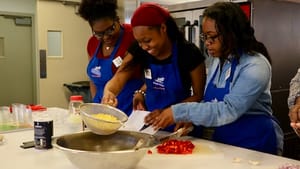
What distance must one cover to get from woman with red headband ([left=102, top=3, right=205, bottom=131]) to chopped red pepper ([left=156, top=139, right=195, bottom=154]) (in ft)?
0.77

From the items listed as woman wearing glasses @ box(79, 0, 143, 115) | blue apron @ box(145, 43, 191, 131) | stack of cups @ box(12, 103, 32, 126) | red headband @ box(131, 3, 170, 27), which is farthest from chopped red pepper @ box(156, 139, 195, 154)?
stack of cups @ box(12, 103, 32, 126)

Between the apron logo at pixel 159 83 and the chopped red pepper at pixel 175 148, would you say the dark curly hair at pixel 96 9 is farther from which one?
the chopped red pepper at pixel 175 148

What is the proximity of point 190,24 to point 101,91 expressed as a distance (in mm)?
1354

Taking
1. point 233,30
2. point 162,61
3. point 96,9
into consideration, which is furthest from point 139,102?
point 233,30

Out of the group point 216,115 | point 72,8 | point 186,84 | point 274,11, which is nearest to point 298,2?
point 274,11

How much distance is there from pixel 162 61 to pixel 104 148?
57 centimetres

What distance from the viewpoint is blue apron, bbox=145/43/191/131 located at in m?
1.63

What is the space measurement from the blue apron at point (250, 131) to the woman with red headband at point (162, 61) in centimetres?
21

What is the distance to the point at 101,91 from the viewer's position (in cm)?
204

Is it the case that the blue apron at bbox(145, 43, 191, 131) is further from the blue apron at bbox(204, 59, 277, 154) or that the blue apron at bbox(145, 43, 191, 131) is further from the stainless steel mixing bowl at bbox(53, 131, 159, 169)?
the stainless steel mixing bowl at bbox(53, 131, 159, 169)

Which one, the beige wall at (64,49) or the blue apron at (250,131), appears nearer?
the blue apron at (250,131)

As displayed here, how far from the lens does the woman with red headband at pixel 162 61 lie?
1546 mm

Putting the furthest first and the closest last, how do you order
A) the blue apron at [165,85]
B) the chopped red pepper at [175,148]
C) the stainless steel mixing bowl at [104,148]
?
the blue apron at [165,85], the chopped red pepper at [175,148], the stainless steel mixing bowl at [104,148]

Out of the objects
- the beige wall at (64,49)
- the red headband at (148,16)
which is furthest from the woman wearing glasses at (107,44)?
the beige wall at (64,49)
